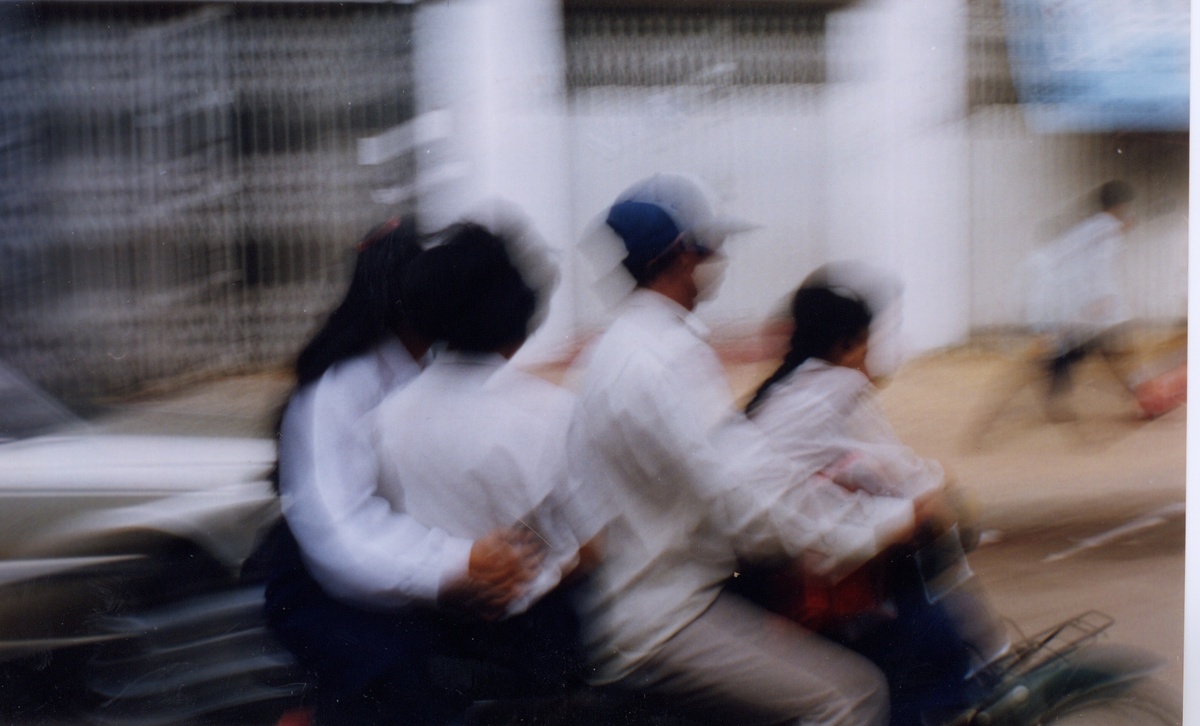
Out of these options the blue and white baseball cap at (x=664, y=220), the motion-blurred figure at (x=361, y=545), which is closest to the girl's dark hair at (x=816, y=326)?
the blue and white baseball cap at (x=664, y=220)

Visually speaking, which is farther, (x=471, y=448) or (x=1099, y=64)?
(x=1099, y=64)

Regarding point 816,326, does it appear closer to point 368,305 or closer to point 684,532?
point 684,532

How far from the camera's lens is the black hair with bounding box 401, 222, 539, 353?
1.92 metres

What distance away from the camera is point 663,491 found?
1896mm

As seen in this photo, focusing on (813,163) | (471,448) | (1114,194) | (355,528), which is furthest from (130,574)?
(1114,194)

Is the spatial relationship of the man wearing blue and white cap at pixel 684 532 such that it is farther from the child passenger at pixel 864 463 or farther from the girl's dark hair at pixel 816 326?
the girl's dark hair at pixel 816 326

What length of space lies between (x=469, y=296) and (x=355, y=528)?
1.38 ft

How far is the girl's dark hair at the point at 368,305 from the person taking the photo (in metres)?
2.06

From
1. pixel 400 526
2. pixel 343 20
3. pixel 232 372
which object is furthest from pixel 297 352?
pixel 343 20

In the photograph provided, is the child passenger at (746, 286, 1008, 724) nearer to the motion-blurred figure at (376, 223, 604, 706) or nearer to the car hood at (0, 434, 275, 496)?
the motion-blurred figure at (376, 223, 604, 706)

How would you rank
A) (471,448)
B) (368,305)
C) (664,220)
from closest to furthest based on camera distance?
(471,448), (664,220), (368,305)

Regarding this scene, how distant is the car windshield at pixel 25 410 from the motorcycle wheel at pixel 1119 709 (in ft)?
6.09

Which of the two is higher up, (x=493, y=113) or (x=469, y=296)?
(x=493, y=113)

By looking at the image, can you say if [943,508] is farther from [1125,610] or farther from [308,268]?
[308,268]
